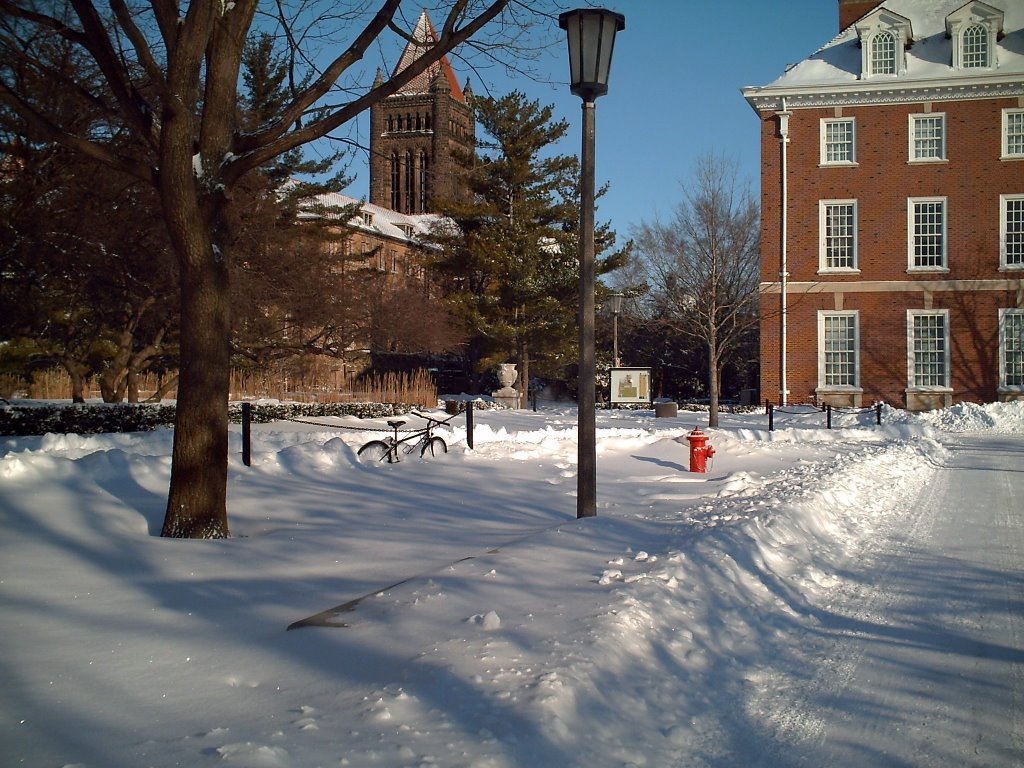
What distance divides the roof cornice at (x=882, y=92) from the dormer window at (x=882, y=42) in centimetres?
74

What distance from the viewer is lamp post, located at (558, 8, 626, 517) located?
9297 millimetres

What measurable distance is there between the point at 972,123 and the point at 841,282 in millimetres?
7394

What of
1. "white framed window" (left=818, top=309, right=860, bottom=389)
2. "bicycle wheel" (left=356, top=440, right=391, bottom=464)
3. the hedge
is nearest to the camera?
"bicycle wheel" (left=356, top=440, right=391, bottom=464)

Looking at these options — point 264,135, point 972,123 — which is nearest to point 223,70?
point 264,135

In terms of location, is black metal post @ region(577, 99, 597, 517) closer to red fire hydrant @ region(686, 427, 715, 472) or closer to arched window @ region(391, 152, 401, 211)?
red fire hydrant @ region(686, 427, 715, 472)

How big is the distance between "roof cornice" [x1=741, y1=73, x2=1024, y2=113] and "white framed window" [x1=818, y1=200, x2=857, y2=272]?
12.6 feet

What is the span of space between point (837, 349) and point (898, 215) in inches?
215

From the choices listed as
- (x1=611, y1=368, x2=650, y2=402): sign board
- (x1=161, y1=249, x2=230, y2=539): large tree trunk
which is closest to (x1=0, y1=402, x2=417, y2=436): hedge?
(x1=161, y1=249, x2=230, y2=539): large tree trunk

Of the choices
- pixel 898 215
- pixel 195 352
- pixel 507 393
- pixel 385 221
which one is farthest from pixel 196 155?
pixel 385 221

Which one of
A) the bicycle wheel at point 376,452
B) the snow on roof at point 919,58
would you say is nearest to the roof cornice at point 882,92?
the snow on roof at point 919,58

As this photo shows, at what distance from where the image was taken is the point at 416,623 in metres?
5.49

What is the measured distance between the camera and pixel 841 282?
3547cm

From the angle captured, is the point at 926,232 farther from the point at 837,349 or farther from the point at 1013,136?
the point at 837,349

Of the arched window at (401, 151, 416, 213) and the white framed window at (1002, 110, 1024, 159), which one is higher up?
the arched window at (401, 151, 416, 213)
